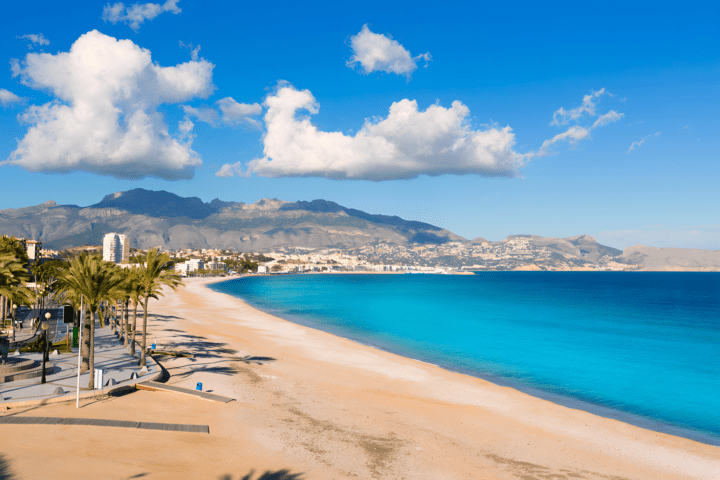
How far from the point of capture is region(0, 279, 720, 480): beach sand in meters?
13.9

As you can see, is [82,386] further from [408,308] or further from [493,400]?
[408,308]

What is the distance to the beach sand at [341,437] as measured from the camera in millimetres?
13922

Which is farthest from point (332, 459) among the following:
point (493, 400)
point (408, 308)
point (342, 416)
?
point (408, 308)

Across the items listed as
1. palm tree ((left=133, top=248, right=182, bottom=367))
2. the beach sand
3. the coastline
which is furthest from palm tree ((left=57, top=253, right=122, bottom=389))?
the coastline

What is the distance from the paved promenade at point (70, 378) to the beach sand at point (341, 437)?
2.65 feet

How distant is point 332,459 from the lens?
15531mm

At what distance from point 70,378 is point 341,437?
13.8 m

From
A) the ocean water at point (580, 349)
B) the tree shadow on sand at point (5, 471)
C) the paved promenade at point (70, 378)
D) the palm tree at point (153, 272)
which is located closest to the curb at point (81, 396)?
the paved promenade at point (70, 378)

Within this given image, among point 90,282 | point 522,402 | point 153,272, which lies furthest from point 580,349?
point 90,282

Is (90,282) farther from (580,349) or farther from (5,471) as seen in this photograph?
(580,349)

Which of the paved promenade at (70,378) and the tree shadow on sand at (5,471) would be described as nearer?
the tree shadow on sand at (5,471)

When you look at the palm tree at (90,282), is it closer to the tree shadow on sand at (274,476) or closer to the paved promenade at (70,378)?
the paved promenade at (70,378)

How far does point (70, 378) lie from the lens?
21.7 meters

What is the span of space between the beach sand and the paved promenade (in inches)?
31.8
